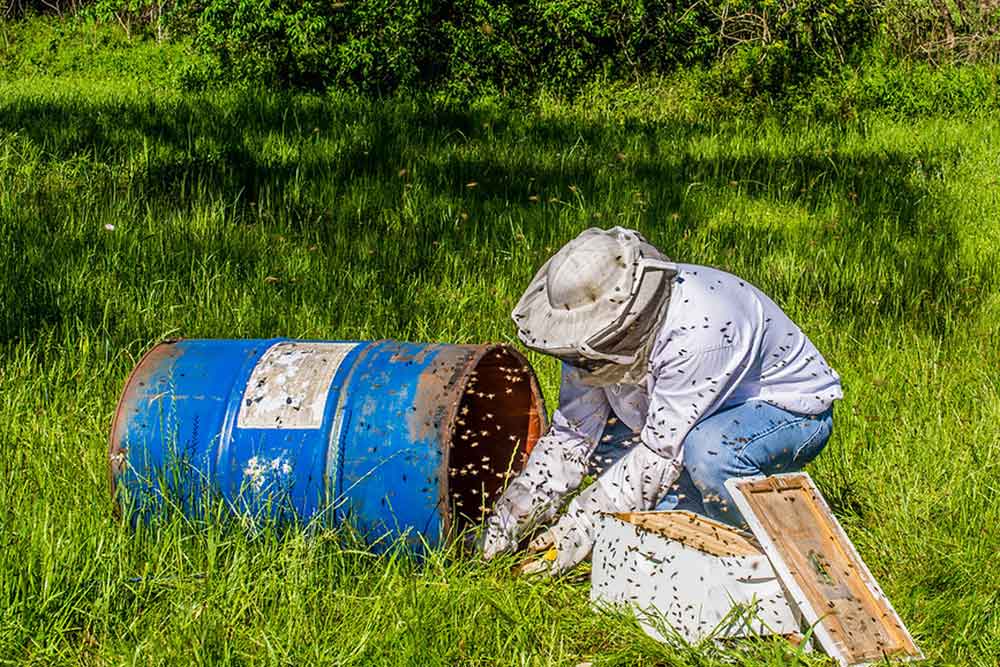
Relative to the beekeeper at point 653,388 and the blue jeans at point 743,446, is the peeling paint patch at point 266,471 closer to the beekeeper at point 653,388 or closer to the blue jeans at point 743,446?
the beekeeper at point 653,388

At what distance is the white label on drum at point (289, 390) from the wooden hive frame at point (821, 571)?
1098 millimetres

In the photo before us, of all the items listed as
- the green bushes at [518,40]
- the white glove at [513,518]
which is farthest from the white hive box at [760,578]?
the green bushes at [518,40]

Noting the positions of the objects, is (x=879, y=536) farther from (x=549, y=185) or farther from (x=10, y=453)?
(x=549, y=185)

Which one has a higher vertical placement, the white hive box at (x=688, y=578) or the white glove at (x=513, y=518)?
the white hive box at (x=688, y=578)

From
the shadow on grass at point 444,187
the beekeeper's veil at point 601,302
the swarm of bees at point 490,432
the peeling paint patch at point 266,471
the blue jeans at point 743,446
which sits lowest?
the swarm of bees at point 490,432

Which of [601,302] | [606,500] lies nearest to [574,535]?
[606,500]

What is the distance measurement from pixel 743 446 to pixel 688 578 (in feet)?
1.59

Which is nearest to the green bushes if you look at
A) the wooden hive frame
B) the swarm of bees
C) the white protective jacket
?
the swarm of bees

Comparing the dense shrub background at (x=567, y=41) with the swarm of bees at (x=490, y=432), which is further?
the dense shrub background at (x=567, y=41)

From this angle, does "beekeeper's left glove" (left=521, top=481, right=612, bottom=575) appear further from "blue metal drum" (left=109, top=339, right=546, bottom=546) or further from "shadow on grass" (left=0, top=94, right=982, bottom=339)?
"shadow on grass" (left=0, top=94, right=982, bottom=339)

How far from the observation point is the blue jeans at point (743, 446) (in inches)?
119

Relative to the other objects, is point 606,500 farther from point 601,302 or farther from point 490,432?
point 490,432

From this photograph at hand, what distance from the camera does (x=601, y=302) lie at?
274cm

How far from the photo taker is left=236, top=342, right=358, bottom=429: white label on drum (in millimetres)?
3082
